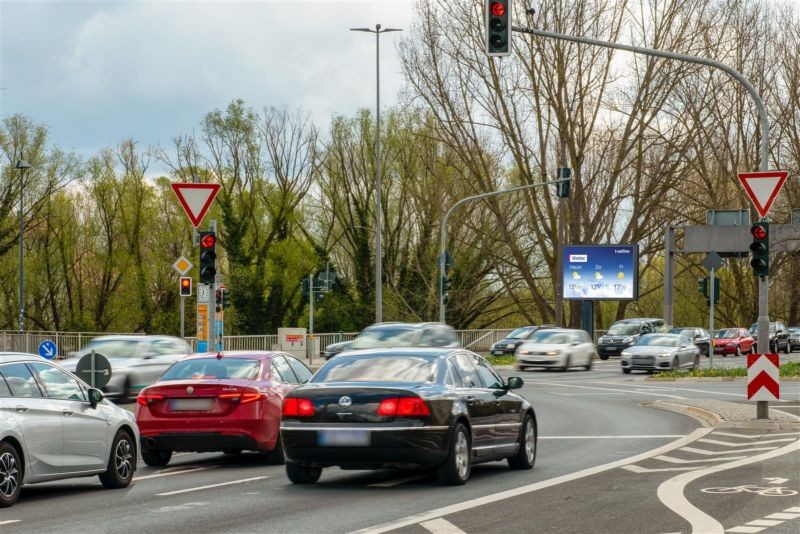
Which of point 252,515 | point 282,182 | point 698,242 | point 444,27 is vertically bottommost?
point 252,515

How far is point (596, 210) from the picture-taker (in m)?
62.1

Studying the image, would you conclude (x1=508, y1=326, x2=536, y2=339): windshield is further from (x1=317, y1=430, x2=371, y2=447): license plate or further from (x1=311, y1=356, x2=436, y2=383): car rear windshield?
(x1=317, y1=430, x2=371, y2=447): license plate

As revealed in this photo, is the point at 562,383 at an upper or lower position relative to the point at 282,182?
lower

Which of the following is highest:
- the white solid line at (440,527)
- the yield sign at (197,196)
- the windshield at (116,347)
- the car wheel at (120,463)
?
the yield sign at (197,196)

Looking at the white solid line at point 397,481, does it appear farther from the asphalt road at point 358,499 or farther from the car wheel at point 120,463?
the car wheel at point 120,463

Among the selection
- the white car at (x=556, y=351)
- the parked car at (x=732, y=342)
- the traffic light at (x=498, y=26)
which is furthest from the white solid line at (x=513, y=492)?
the parked car at (x=732, y=342)

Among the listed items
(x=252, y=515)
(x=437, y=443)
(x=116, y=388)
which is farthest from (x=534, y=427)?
(x=116, y=388)

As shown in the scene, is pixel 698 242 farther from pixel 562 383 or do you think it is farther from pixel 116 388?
pixel 116 388

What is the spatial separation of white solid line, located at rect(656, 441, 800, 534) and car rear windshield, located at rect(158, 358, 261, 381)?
5.32 meters

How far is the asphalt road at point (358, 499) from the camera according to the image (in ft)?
34.5

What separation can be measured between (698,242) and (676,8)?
980 cm

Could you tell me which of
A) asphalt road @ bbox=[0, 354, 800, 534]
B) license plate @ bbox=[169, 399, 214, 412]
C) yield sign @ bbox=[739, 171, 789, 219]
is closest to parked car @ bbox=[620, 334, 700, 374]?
yield sign @ bbox=[739, 171, 789, 219]

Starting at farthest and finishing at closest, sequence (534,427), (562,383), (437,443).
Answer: (562,383) < (534,427) < (437,443)

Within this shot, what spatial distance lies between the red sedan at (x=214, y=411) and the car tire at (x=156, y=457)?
0.25ft
